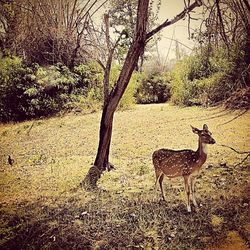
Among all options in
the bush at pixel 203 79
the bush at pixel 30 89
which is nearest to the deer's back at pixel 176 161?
the bush at pixel 203 79

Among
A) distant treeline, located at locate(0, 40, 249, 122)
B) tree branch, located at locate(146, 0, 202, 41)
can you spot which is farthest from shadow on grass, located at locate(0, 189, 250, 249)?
distant treeline, located at locate(0, 40, 249, 122)

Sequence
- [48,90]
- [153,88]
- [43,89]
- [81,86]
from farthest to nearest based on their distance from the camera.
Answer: [153,88] → [81,86] → [48,90] → [43,89]

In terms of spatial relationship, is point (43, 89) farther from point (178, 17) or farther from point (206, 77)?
point (178, 17)

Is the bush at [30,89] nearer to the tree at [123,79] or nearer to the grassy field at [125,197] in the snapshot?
the grassy field at [125,197]

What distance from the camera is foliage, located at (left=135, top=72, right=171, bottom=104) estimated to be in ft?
38.5

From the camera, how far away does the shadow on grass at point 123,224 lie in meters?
3.09

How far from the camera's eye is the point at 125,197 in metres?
4.03

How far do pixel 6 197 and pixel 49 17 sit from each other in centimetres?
298

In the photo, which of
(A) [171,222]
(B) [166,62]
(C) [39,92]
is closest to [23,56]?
(C) [39,92]

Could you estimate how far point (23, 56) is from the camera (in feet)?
35.9

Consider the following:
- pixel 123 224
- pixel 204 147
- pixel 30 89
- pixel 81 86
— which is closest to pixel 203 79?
pixel 81 86

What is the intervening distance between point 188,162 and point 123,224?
2.97 ft

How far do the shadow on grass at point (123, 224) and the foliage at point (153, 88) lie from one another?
8.02m

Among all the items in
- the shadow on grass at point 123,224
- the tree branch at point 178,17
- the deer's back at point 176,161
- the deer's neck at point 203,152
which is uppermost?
the tree branch at point 178,17
